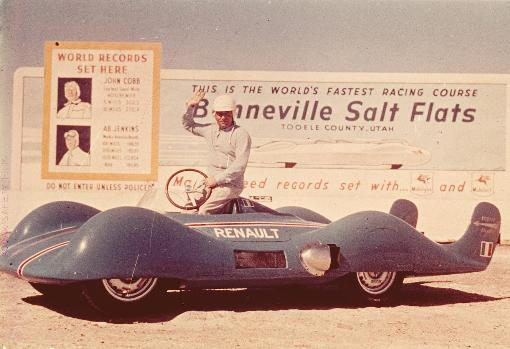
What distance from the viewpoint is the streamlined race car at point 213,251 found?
5.34 meters

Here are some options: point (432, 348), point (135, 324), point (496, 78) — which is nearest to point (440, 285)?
point (432, 348)

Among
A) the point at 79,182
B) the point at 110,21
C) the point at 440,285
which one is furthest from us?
the point at 79,182

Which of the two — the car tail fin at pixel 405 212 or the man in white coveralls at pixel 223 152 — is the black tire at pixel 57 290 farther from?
the car tail fin at pixel 405 212

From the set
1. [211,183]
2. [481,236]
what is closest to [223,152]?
[211,183]

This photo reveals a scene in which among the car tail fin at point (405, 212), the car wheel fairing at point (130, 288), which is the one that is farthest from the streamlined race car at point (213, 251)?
the car tail fin at point (405, 212)

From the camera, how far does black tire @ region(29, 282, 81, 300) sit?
22.1 ft

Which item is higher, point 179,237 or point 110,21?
point 110,21

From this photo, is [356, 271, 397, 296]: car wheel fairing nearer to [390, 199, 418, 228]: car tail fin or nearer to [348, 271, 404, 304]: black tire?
[348, 271, 404, 304]: black tire

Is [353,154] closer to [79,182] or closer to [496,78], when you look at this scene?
[496,78]

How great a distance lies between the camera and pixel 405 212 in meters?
8.73

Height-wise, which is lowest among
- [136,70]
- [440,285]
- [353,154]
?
[440,285]

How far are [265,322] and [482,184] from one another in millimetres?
8739

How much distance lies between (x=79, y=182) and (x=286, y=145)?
3.75 metres

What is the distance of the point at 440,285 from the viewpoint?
8.45 m
